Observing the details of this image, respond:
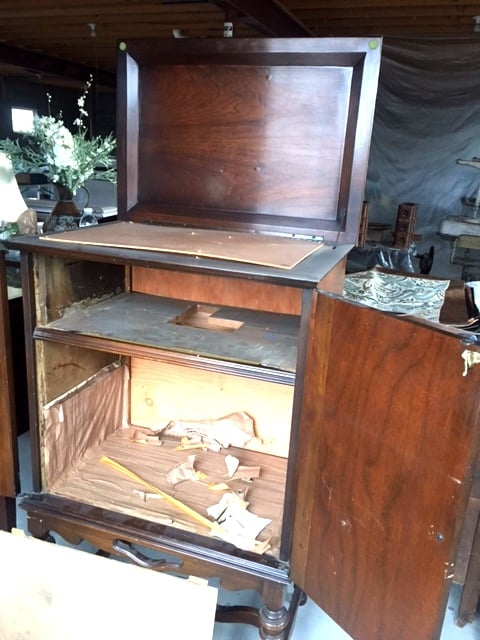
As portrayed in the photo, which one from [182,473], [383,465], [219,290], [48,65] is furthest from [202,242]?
[48,65]

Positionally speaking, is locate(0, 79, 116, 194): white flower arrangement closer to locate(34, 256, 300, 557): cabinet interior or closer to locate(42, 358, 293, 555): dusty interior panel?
locate(34, 256, 300, 557): cabinet interior

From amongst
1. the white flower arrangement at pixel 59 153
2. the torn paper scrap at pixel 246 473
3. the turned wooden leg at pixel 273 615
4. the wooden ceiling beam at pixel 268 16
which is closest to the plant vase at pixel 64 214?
the white flower arrangement at pixel 59 153

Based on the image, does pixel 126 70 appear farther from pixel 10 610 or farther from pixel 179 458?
pixel 10 610

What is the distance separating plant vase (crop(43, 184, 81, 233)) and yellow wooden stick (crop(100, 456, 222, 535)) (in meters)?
0.72

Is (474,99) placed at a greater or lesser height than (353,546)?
greater

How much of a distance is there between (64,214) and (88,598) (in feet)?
3.51

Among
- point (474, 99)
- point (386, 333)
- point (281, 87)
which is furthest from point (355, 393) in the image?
point (474, 99)

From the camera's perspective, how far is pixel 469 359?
748mm

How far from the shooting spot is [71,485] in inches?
55.4

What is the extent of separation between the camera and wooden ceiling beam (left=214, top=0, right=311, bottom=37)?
2629 mm

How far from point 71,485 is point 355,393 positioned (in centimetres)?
88

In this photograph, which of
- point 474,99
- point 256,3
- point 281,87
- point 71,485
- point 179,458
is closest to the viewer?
point 281,87

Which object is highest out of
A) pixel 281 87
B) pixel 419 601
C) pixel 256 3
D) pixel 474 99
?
pixel 256 3

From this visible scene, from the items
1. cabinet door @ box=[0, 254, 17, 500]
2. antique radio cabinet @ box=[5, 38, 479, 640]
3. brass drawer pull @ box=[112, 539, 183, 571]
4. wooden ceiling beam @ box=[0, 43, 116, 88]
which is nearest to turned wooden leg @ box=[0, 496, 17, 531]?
cabinet door @ box=[0, 254, 17, 500]
